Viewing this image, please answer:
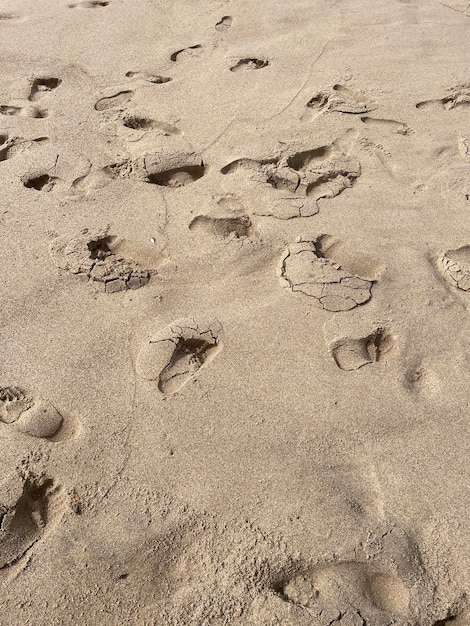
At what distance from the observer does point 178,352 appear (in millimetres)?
1717

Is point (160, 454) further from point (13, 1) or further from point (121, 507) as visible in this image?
point (13, 1)

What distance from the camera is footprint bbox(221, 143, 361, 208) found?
2291mm

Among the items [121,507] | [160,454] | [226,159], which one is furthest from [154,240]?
[121,507]

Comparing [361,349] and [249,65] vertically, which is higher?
[249,65]

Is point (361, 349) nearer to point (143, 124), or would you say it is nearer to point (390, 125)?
point (390, 125)

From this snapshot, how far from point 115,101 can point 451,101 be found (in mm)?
1660

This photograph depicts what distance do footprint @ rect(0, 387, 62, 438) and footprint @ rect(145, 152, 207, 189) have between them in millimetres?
1104

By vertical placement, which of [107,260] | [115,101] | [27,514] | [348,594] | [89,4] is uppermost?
[89,4]

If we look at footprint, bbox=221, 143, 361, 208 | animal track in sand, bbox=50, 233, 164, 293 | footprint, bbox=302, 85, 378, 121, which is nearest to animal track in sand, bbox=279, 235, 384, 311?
footprint, bbox=221, 143, 361, 208

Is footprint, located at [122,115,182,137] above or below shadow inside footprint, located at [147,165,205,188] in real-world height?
above

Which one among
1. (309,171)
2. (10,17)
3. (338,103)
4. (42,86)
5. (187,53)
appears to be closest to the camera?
(309,171)

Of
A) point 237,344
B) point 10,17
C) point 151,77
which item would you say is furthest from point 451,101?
point 10,17

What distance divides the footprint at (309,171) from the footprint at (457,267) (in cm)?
52

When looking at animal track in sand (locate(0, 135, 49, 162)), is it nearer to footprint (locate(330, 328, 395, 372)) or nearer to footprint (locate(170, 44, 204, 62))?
footprint (locate(170, 44, 204, 62))
